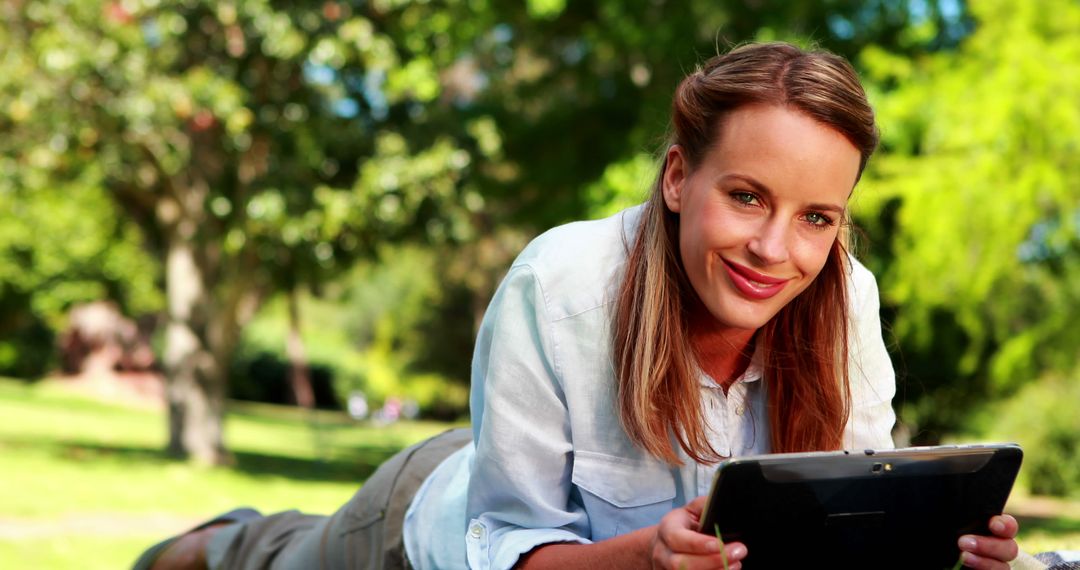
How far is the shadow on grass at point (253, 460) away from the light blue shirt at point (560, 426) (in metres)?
13.5

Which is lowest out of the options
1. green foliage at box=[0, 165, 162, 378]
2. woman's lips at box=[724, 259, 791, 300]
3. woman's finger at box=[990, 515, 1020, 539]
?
green foliage at box=[0, 165, 162, 378]

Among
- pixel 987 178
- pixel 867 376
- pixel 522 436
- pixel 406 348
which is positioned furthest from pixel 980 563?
pixel 406 348

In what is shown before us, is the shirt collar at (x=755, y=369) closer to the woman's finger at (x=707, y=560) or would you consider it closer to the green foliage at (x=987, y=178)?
the woman's finger at (x=707, y=560)

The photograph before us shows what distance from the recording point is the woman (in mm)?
2357

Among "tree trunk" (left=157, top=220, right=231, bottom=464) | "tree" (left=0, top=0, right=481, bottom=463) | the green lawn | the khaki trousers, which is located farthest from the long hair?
"tree trunk" (left=157, top=220, right=231, bottom=464)

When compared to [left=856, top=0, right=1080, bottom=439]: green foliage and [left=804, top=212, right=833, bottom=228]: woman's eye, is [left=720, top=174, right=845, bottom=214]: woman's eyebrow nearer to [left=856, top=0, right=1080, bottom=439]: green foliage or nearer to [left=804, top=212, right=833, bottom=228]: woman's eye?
[left=804, top=212, right=833, bottom=228]: woman's eye

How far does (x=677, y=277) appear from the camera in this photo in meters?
2.58

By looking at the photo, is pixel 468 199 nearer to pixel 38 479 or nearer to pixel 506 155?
pixel 506 155

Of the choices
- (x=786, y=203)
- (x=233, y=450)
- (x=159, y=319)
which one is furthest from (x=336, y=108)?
(x=159, y=319)

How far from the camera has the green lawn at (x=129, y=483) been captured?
28.9 feet

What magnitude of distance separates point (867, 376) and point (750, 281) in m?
0.57

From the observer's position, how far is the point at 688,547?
2.08 m

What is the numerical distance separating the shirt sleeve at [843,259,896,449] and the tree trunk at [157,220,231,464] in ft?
46.4

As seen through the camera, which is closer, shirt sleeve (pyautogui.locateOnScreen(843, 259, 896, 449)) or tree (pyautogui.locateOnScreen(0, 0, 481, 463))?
shirt sleeve (pyautogui.locateOnScreen(843, 259, 896, 449))
